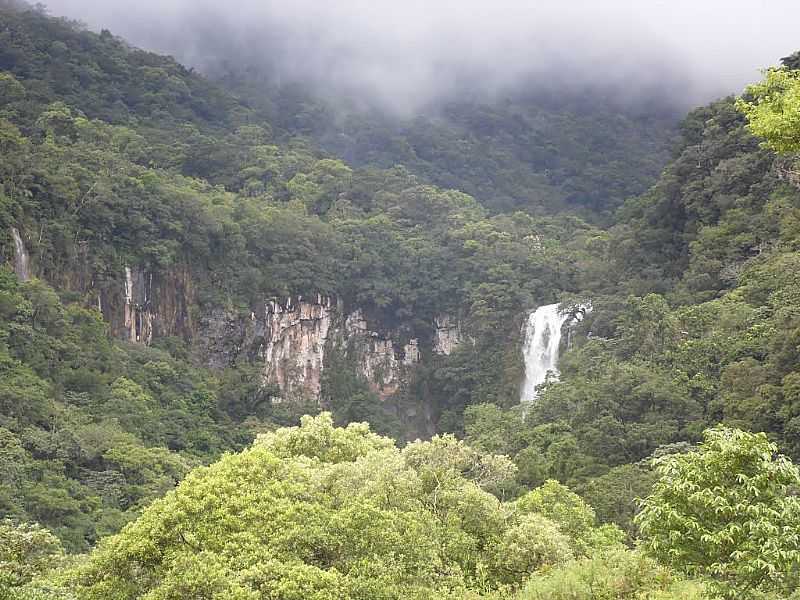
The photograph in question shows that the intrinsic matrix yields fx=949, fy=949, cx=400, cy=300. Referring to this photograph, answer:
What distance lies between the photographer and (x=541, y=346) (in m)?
37.4

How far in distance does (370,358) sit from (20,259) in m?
→ 17.9

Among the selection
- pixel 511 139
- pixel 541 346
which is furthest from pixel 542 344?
pixel 511 139

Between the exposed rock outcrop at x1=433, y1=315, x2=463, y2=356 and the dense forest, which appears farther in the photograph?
the exposed rock outcrop at x1=433, y1=315, x2=463, y2=356

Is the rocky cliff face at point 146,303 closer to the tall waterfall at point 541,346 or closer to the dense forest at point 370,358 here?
the dense forest at point 370,358

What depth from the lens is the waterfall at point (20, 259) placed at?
31719 millimetres

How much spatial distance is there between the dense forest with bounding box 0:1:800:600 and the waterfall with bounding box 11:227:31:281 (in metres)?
0.11

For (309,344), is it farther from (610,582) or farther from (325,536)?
(610,582)

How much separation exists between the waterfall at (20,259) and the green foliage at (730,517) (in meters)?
27.4

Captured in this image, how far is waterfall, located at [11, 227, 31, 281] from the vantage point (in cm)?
3172

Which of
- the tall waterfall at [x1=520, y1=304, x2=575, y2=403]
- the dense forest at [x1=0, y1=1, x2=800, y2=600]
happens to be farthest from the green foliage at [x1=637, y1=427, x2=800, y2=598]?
the tall waterfall at [x1=520, y1=304, x2=575, y2=403]

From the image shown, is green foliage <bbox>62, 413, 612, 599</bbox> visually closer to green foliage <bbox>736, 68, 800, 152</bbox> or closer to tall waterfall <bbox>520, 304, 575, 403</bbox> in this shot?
green foliage <bbox>736, 68, 800, 152</bbox>

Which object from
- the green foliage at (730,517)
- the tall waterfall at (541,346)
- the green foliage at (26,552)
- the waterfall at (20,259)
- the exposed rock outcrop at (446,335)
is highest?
the waterfall at (20,259)

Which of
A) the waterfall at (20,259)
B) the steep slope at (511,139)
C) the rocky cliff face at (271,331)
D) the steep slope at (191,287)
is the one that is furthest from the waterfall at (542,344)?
the steep slope at (511,139)

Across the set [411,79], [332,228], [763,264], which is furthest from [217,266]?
[411,79]
